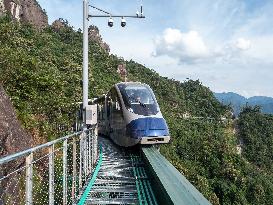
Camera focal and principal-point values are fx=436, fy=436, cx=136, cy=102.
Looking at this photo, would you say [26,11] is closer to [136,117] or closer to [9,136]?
[136,117]

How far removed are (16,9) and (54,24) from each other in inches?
711

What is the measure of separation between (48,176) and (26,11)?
179 feet

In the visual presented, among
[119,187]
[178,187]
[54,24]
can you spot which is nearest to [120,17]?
[119,187]

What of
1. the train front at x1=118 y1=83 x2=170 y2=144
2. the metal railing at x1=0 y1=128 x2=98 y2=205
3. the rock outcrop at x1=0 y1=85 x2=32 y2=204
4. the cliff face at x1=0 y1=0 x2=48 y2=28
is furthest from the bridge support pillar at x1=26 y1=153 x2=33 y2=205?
the cliff face at x1=0 y1=0 x2=48 y2=28

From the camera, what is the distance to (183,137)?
52688 mm

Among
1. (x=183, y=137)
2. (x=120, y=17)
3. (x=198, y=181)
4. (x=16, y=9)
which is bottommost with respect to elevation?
(x=198, y=181)

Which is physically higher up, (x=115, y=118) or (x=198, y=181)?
(x=115, y=118)

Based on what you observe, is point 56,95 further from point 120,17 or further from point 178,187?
point 178,187

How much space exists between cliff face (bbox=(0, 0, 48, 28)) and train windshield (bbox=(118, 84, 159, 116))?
3546 cm

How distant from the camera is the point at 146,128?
12539mm

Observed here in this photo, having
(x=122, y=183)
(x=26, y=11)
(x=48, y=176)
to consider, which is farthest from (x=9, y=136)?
(x=26, y=11)

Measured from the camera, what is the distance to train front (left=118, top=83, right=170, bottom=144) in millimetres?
12492

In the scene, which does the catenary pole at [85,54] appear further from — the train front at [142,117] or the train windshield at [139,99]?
the train windshield at [139,99]

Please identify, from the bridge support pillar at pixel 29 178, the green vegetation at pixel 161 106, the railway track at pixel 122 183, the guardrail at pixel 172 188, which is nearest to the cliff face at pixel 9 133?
the railway track at pixel 122 183
